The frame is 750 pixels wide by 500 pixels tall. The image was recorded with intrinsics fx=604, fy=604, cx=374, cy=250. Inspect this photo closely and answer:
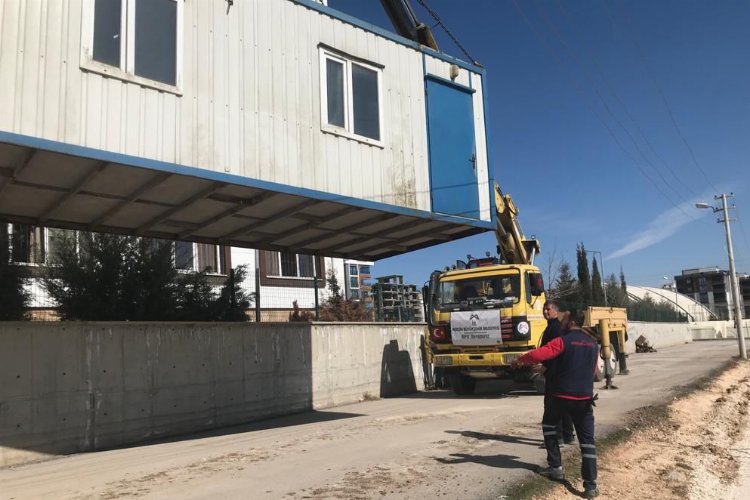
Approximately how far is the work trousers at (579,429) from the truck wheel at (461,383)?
8296mm

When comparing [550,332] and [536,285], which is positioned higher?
[536,285]

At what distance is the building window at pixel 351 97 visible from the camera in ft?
30.0

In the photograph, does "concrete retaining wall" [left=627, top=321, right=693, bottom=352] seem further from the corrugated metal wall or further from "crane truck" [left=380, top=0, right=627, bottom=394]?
the corrugated metal wall

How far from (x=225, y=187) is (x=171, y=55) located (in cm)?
178

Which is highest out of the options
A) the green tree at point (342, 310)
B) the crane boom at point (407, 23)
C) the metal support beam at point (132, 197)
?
the crane boom at point (407, 23)

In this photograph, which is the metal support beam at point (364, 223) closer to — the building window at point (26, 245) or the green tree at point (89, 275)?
the green tree at point (89, 275)

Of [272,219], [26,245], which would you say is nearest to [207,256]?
[26,245]

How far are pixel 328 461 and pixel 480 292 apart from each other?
24.7 feet

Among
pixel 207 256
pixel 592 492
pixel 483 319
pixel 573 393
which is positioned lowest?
pixel 592 492

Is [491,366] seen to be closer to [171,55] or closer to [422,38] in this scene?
[422,38]

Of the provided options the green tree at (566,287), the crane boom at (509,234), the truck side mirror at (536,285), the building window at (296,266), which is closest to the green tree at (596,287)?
the green tree at (566,287)

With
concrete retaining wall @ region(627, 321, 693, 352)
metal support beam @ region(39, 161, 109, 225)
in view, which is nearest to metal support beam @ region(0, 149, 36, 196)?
metal support beam @ region(39, 161, 109, 225)

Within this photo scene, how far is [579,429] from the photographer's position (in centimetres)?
627

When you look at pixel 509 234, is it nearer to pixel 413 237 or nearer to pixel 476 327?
pixel 476 327
